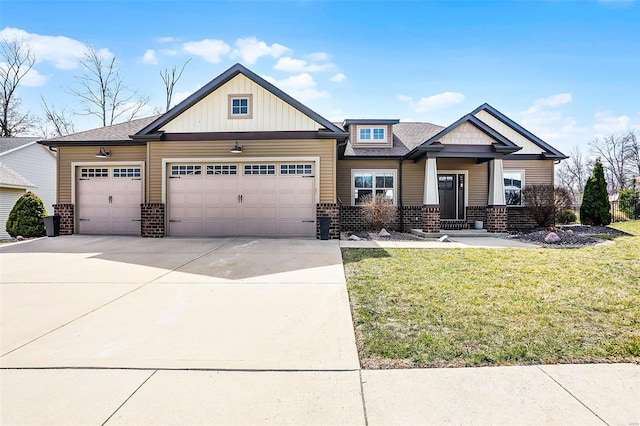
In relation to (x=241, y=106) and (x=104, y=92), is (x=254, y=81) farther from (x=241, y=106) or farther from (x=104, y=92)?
(x=104, y=92)

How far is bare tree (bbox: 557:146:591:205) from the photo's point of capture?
42450 mm

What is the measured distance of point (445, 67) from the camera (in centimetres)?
1331

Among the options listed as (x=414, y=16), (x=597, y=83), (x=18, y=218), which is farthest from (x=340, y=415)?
Answer: (x=597, y=83)

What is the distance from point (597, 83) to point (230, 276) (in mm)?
17069

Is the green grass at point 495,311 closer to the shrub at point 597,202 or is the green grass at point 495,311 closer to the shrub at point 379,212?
the shrub at point 379,212

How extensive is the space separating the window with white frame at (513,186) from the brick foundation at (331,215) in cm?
892

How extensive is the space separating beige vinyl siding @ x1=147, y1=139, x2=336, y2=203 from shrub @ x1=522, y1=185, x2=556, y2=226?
8.71 metres

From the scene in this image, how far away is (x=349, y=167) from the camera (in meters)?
14.6

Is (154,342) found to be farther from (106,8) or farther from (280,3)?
(106,8)

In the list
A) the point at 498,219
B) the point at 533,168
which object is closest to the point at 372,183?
the point at 498,219

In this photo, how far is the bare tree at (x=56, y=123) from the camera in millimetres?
27938

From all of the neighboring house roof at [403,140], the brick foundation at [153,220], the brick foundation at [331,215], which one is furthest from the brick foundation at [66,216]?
the neighboring house roof at [403,140]

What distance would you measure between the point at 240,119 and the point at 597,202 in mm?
15444

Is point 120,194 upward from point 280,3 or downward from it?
downward
